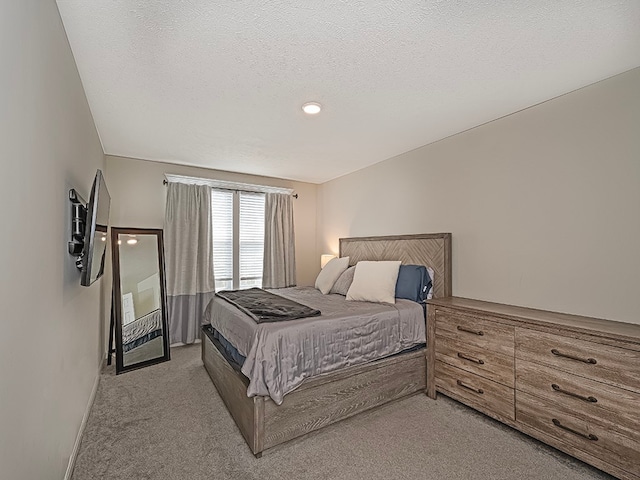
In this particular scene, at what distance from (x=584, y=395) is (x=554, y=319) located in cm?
47

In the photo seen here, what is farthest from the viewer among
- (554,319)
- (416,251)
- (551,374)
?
(416,251)

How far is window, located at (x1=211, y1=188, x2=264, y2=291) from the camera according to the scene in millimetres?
4547

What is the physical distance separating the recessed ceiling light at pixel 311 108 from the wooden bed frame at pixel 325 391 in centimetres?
177

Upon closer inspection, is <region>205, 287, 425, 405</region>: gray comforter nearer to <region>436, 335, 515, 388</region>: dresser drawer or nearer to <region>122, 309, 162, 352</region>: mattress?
<region>436, 335, 515, 388</region>: dresser drawer

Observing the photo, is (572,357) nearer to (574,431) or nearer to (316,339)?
(574,431)

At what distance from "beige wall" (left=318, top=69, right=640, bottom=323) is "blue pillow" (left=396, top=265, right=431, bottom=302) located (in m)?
0.30

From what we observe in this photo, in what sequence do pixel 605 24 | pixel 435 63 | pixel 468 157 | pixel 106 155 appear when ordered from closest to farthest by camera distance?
pixel 605 24 < pixel 435 63 < pixel 468 157 < pixel 106 155

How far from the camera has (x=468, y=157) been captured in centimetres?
305

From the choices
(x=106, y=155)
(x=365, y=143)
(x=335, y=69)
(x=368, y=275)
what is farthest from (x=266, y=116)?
(x=106, y=155)

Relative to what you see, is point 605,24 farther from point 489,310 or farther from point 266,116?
point 266,116

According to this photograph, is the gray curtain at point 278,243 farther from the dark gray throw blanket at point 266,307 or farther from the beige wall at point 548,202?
the beige wall at point 548,202

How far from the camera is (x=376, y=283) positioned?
3203 mm

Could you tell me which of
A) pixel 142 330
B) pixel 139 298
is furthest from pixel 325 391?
pixel 139 298

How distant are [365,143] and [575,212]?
1990 mm
